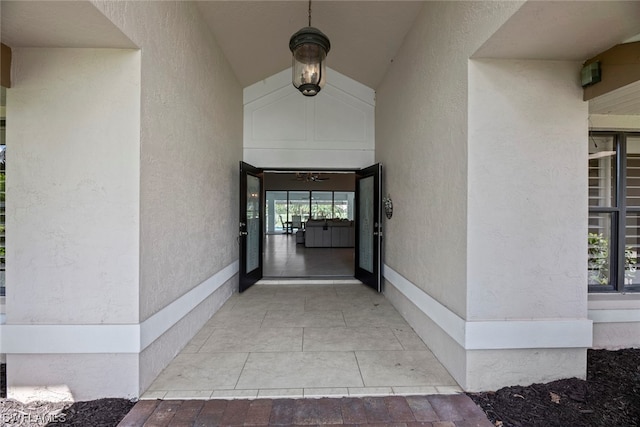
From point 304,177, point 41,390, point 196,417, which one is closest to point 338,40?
point 196,417

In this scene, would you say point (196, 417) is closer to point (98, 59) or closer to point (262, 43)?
point (98, 59)

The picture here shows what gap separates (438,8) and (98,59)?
266 centimetres

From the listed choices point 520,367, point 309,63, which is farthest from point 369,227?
point 309,63

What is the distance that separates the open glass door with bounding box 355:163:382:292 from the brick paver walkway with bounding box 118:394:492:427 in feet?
Answer: 7.94

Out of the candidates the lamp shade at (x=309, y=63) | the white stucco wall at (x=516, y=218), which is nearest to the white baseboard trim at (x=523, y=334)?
the white stucco wall at (x=516, y=218)

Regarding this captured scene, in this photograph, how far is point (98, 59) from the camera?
1929mm

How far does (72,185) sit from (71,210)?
0.54ft

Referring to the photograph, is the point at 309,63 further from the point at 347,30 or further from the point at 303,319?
the point at 303,319

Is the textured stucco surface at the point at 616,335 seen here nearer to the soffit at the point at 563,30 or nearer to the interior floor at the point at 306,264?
the soffit at the point at 563,30

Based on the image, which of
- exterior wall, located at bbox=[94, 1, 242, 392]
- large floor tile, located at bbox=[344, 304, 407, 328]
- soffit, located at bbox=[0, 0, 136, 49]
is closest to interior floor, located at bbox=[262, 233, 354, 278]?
large floor tile, located at bbox=[344, 304, 407, 328]

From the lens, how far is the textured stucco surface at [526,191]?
2.02 meters

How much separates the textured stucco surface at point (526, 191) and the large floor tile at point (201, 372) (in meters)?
1.86

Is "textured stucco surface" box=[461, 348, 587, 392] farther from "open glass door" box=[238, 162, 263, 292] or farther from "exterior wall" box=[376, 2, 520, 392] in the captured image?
"open glass door" box=[238, 162, 263, 292]

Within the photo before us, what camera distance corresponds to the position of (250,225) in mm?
4707
